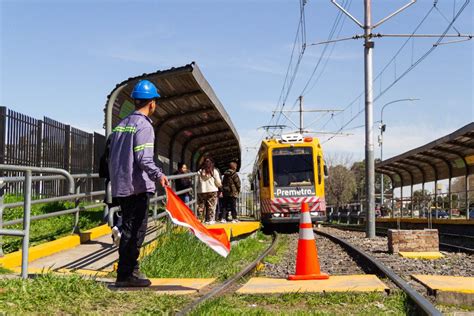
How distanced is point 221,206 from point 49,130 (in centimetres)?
566

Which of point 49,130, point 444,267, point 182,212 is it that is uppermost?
point 49,130

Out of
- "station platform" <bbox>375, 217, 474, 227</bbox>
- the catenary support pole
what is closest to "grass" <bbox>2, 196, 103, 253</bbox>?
the catenary support pole

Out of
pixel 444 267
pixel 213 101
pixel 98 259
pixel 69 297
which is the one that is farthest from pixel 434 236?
pixel 69 297

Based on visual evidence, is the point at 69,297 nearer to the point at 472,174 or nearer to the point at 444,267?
the point at 444,267

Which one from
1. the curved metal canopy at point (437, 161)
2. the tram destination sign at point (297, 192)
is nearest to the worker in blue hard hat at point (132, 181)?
the curved metal canopy at point (437, 161)

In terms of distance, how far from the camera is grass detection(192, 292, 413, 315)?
17.0 ft

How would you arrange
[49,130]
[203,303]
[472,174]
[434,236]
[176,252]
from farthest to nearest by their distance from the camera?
1. [472,174]
2. [49,130]
3. [434,236]
4. [176,252]
5. [203,303]

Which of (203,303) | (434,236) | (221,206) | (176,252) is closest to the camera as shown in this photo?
(203,303)

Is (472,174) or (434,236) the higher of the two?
(472,174)

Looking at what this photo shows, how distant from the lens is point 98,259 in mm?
8258

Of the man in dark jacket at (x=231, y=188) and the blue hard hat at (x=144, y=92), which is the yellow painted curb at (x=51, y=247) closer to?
the blue hard hat at (x=144, y=92)

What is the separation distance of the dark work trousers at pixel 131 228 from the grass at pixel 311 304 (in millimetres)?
1021

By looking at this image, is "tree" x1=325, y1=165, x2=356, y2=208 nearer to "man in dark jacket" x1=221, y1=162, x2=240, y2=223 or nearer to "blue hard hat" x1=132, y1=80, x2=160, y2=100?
"man in dark jacket" x1=221, y1=162, x2=240, y2=223

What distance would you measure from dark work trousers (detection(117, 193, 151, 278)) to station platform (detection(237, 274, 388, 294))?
111cm
